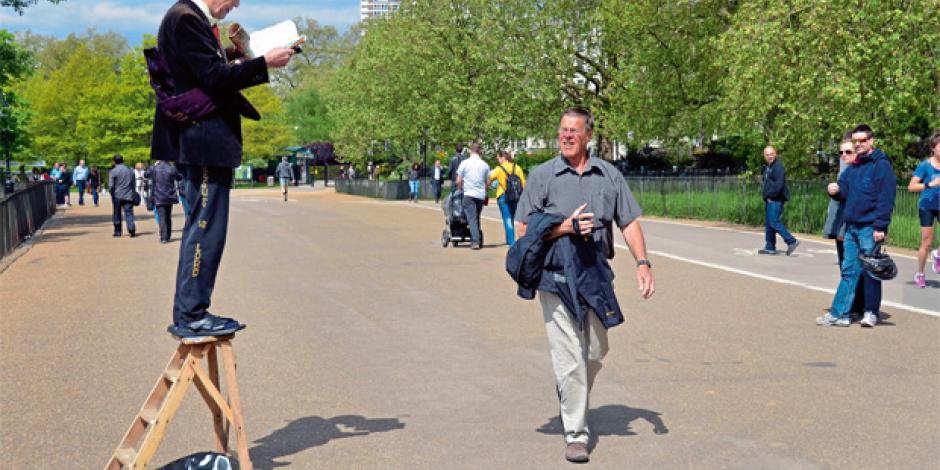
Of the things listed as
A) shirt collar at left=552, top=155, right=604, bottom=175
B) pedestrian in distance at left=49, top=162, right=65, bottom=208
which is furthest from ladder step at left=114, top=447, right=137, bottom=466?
pedestrian in distance at left=49, top=162, right=65, bottom=208

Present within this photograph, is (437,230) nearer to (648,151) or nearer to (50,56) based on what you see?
(648,151)

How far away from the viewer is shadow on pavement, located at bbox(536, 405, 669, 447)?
5.68 meters

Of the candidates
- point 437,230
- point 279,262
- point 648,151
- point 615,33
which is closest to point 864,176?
point 279,262

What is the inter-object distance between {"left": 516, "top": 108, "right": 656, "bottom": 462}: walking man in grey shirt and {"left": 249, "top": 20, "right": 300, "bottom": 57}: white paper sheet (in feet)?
4.97

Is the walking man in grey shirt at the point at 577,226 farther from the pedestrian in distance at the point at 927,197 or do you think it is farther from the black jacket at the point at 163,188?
the black jacket at the point at 163,188

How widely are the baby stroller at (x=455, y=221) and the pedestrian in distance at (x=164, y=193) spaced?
5.20 m

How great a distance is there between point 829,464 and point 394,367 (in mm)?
3367

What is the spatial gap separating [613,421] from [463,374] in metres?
1.55

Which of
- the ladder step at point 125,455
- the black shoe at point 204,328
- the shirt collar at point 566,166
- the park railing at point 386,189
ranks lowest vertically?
the park railing at point 386,189

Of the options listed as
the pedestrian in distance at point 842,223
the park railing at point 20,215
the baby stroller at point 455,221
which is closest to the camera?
the pedestrian in distance at point 842,223

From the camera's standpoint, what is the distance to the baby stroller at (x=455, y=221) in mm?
17844

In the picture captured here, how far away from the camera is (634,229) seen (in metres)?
5.46

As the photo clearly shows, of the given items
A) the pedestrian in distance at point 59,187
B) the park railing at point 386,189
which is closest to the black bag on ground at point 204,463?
the pedestrian in distance at point 59,187

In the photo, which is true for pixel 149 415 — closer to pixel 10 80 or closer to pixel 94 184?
pixel 10 80
